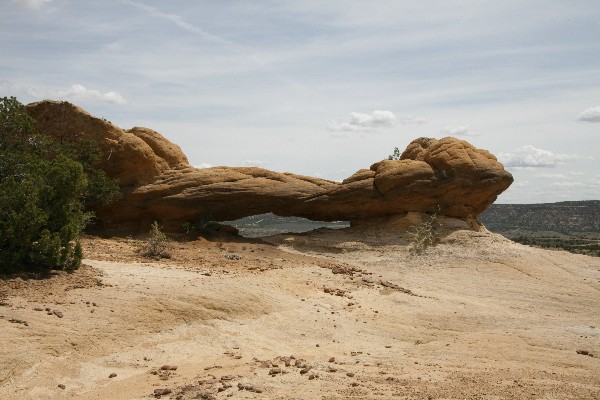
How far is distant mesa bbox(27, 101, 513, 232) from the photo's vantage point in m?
21.9

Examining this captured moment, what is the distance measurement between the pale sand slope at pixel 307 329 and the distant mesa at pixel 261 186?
136 inches

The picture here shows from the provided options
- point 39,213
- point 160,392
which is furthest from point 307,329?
point 39,213

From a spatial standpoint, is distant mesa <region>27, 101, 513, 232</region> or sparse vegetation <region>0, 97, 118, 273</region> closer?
sparse vegetation <region>0, 97, 118, 273</region>

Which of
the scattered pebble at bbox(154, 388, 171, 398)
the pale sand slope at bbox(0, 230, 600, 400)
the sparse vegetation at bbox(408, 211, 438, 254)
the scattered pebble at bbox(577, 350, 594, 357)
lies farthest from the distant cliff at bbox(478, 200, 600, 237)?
the scattered pebble at bbox(154, 388, 171, 398)

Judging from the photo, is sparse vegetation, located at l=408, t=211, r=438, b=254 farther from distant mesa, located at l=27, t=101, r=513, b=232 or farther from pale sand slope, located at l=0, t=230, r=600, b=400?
pale sand slope, located at l=0, t=230, r=600, b=400

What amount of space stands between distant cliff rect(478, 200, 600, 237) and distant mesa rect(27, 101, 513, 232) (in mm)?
46637

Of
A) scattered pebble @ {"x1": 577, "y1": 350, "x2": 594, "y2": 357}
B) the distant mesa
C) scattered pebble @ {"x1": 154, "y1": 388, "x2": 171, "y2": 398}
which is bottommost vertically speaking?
scattered pebble @ {"x1": 154, "y1": 388, "x2": 171, "y2": 398}

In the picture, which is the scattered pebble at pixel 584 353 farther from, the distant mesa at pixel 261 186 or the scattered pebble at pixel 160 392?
the distant mesa at pixel 261 186

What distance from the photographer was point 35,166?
45.7ft

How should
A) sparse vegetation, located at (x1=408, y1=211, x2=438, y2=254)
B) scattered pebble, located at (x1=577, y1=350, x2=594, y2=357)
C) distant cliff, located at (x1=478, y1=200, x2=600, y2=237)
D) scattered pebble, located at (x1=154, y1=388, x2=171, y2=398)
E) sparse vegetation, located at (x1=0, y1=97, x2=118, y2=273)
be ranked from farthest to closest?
distant cliff, located at (x1=478, y1=200, x2=600, y2=237) < sparse vegetation, located at (x1=408, y1=211, x2=438, y2=254) < sparse vegetation, located at (x1=0, y1=97, x2=118, y2=273) < scattered pebble, located at (x1=577, y1=350, x2=594, y2=357) < scattered pebble, located at (x1=154, y1=388, x2=171, y2=398)

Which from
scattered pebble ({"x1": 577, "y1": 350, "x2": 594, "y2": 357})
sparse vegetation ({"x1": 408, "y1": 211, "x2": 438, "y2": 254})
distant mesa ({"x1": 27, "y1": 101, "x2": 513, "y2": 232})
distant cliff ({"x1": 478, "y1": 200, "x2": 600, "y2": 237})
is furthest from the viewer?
distant cliff ({"x1": 478, "y1": 200, "x2": 600, "y2": 237})

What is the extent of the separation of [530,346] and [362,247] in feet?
32.3

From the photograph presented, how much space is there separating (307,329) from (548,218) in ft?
229

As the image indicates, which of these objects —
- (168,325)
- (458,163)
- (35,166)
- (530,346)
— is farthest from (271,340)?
(458,163)
